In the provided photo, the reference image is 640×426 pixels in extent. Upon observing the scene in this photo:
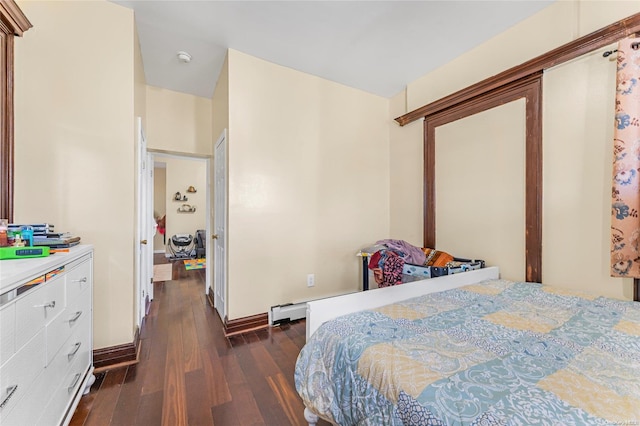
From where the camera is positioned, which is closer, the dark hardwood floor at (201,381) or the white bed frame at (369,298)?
the white bed frame at (369,298)

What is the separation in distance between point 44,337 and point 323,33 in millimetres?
2652

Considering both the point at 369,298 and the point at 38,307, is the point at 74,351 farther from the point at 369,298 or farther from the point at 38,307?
the point at 369,298

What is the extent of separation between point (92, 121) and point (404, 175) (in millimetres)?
3000

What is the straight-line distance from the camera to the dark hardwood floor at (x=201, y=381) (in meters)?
1.43

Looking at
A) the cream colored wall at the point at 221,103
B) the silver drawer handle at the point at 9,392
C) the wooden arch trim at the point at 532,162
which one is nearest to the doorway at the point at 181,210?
the cream colored wall at the point at 221,103

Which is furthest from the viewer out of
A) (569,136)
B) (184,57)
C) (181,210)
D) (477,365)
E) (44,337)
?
(181,210)

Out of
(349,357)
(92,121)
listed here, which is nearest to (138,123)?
(92,121)

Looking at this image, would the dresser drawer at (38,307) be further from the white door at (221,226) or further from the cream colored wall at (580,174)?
the cream colored wall at (580,174)

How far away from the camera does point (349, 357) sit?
959 millimetres

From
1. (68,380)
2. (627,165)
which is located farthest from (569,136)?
(68,380)

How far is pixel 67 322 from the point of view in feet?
4.31

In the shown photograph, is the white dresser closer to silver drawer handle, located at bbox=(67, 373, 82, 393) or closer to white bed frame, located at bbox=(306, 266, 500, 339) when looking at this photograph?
silver drawer handle, located at bbox=(67, 373, 82, 393)

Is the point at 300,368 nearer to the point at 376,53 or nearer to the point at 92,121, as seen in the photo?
the point at 92,121

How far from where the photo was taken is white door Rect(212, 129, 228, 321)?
2572mm
